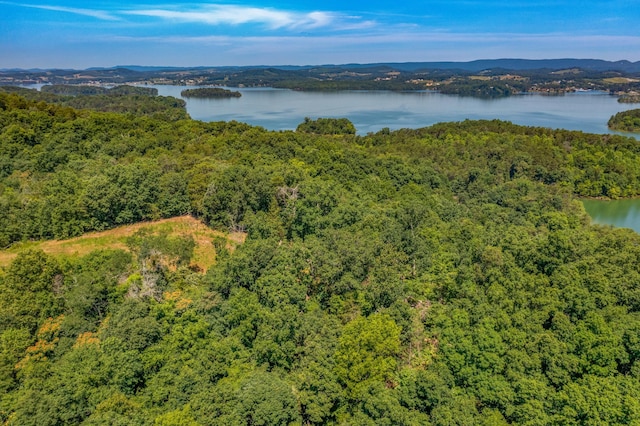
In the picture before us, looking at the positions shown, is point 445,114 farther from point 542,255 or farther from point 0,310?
point 0,310

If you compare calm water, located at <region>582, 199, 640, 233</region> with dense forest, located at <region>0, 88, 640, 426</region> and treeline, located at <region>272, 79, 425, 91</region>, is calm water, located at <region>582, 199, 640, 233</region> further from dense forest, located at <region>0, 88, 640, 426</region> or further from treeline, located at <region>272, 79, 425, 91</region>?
treeline, located at <region>272, 79, 425, 91</region>

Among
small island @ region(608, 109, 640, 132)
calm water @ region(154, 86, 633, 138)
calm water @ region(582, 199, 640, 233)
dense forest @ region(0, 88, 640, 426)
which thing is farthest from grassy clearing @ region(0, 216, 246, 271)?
small island @ region(608, 109, 640, 132)

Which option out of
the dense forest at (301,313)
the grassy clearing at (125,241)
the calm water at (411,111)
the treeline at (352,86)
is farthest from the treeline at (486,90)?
the grassy clearing at (125,241)

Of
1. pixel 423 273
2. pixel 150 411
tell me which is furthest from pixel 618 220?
pixel 150 411

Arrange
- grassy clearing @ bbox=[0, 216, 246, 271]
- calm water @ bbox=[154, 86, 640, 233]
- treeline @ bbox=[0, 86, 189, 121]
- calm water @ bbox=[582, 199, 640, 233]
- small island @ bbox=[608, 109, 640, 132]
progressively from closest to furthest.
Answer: grassy clearing @ bbox=[0, 216, 246, 271] < calm water @ bbox=[582, 199, 640, 233] < small island @ bbox=[608, 109, 640, 132] < calm water @ bbox=[154, 86, 640, 233] < treeline @ bbox=[0, 86, 189, 121]

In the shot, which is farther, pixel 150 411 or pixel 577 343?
pixel 577 343
